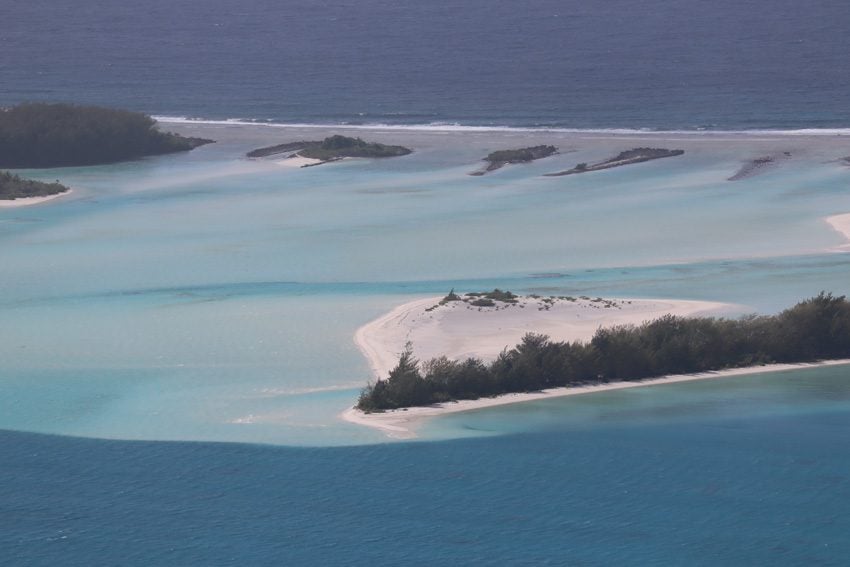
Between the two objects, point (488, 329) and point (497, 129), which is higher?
point (497, 129)

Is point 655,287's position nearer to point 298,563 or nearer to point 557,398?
point 557,398

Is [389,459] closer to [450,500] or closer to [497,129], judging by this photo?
[450,500]

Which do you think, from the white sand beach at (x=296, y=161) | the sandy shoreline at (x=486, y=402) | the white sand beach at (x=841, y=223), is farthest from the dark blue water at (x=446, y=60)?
the sandy shoreline at (x=486, y=402)

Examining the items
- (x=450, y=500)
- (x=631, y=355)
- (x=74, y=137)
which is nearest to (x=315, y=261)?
(x=631, y=355)

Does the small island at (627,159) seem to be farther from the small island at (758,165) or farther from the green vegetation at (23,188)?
the green vegetation at (23,188)

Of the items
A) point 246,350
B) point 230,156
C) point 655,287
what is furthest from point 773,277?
point 230,156

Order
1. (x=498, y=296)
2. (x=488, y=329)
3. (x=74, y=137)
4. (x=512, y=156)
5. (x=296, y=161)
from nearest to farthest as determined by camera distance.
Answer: (x=488, y=329)
(x=498, y=296)
(x=512, y=156)
(x=296, y=161)
(x=74, y=137)

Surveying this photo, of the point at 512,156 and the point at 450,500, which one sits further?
the point at 512,156
